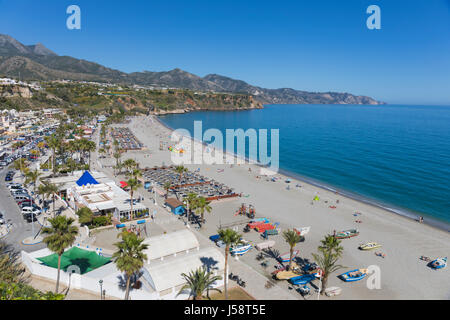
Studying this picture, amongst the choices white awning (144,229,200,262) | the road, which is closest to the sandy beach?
white awning (144,229,200,262)

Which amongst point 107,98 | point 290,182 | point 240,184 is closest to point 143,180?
point 240,184

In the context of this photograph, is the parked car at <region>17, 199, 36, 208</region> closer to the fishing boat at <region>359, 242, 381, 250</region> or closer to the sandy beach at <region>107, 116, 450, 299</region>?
the sandy beach at <region>107, 116, 450, 299</region>

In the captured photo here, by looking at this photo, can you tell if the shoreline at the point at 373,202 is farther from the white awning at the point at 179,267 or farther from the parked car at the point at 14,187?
the parked car at the point at 14,187

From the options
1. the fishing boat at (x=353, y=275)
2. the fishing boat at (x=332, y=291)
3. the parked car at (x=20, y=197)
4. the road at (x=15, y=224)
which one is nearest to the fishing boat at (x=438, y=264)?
the fishing boat at (x=353, y=275)

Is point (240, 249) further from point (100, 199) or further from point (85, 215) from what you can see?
point (100, 199)
